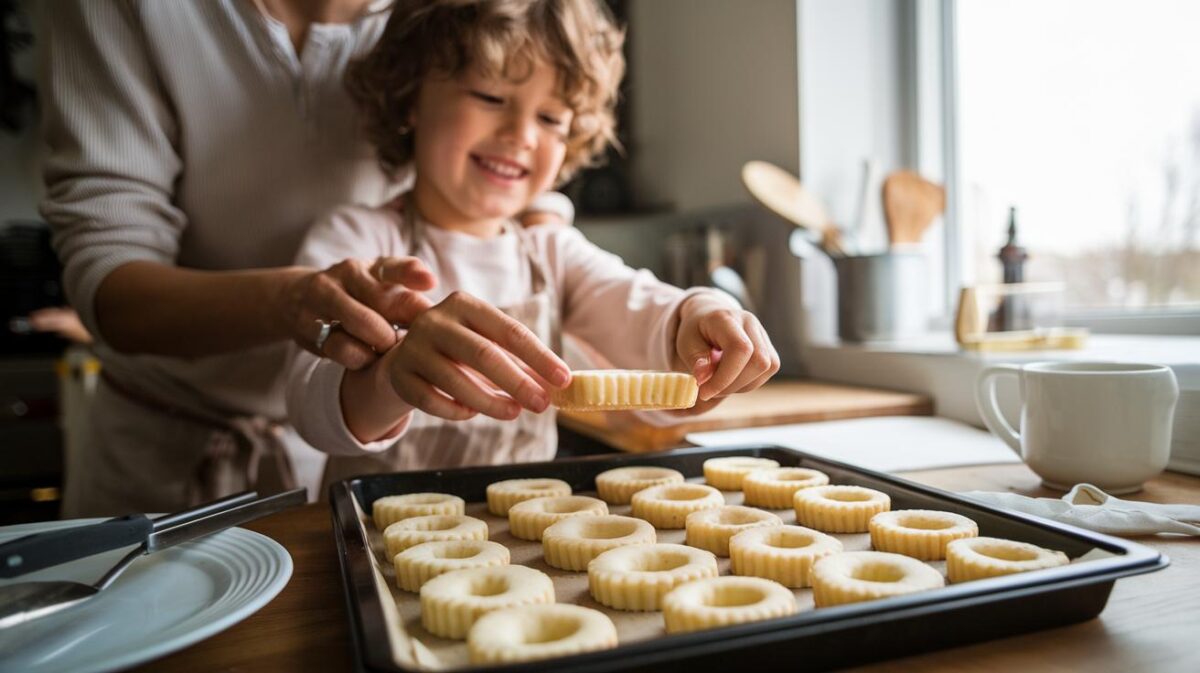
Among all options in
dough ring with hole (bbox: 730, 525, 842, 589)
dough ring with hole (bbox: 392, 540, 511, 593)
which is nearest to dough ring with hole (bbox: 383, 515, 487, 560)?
dough ring with hole (bbox: 392, 540, 511, 593)

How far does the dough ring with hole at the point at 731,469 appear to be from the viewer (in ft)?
2.91

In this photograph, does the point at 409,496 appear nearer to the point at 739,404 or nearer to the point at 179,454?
the point at 179,454

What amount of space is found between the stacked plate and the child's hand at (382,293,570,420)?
761mm

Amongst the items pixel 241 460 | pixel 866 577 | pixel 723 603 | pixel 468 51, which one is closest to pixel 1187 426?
pixel 866 577

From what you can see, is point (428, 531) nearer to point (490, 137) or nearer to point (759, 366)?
point (759, 366)

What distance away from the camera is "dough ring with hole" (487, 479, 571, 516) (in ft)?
2.70

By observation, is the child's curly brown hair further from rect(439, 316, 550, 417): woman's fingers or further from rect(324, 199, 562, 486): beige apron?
rect(439, 316, 550, 417): woman's fingers

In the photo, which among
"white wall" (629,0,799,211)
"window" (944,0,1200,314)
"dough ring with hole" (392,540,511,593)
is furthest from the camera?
"white wall" (629,0,799,211)

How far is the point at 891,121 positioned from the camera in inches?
83.0

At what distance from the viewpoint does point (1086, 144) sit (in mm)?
1690

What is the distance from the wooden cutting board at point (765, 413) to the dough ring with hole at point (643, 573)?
57cm

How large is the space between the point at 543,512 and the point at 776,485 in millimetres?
240

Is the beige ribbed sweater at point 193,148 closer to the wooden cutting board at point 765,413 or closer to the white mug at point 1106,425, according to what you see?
the wooden cutting board at point 765,413

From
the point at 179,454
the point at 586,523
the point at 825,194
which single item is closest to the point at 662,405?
the point at 586,523
